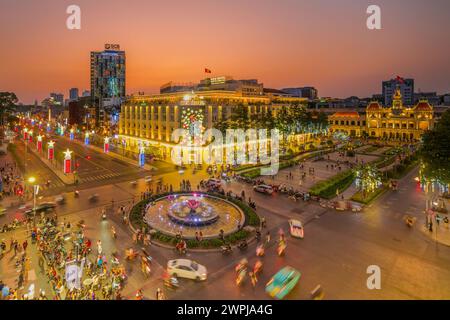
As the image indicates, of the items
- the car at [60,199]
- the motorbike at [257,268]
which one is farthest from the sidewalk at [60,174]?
the motorbike at [257,268]

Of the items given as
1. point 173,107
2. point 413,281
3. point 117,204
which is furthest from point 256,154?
point 413,281

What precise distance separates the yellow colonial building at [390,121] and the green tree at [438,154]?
81293 mm

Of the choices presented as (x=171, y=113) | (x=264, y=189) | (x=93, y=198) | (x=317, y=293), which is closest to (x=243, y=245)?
(x=317, y=293)

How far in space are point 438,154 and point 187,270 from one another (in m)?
35.7

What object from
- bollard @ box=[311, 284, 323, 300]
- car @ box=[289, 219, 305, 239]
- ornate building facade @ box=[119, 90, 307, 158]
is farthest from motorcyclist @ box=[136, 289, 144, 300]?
ornate building facade @ box=[119, 90, 307, 158]

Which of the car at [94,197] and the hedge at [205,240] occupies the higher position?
the car at [94,197]

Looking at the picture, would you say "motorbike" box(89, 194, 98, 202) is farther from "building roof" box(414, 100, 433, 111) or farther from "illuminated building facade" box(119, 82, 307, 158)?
"building roof" box(414, 100, 433, 111)

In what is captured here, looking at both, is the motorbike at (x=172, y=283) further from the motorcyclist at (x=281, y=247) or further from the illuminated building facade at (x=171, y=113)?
the illuminated building facade at (x=171, y=113)

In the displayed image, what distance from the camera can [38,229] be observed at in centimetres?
3080

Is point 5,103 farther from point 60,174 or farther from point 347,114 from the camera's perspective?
point 347,114

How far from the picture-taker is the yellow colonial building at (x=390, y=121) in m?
113

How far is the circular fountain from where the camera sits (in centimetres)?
3193

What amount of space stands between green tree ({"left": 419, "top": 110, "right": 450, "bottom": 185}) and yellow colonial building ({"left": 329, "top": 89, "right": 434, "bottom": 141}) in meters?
81.3
